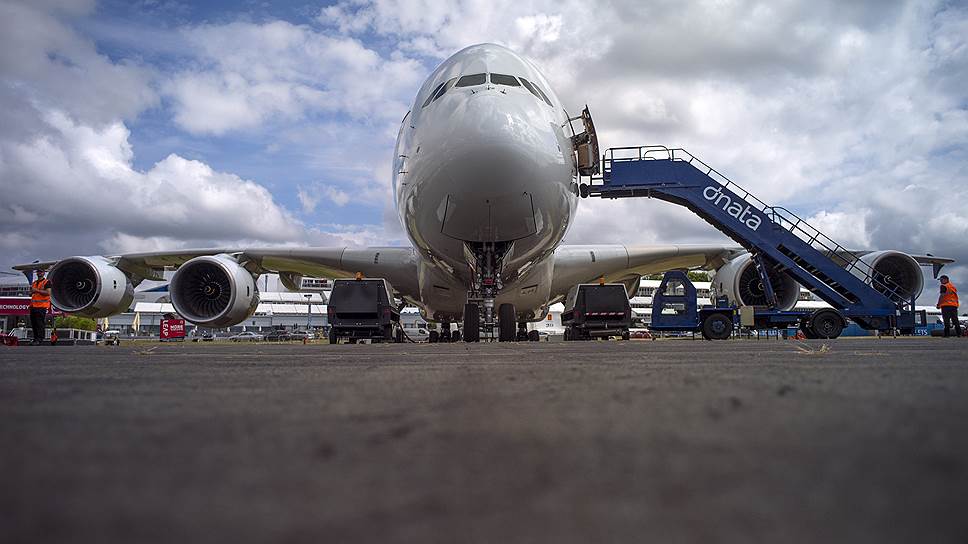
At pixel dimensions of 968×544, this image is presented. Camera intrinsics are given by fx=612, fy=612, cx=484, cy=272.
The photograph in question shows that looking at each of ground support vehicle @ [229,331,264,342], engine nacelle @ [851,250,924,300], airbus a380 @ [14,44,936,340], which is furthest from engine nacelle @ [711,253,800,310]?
ground support vehicle @ [229,331,264,342]

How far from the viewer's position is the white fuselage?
6.18m

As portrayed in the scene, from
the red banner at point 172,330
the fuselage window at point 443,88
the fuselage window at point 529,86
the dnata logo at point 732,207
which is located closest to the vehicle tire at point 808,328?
the dnata logo at point 732,207

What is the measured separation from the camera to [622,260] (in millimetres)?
12844

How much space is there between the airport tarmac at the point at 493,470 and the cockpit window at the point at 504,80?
6401 mm

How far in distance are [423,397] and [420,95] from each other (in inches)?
288

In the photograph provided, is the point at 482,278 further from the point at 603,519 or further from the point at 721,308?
the point at 603,519

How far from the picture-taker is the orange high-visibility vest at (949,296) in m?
12.2

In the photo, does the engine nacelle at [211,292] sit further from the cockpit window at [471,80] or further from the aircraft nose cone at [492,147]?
the aircraft nose cone at [492,147]

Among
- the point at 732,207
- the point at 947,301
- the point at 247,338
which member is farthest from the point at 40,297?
the point at 247,338

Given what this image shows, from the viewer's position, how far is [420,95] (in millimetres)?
8164

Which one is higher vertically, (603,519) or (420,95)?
(420,95)

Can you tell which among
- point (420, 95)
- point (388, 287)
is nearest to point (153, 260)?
point (388, 287)

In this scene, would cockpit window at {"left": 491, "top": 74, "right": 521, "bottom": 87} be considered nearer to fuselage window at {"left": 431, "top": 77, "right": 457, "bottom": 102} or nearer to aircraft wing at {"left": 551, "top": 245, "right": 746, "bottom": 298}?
fuselage window at {"left": 431, "top": 77, "right": 457, "bottom": 102}

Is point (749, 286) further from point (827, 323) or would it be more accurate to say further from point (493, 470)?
point (493, 470)
